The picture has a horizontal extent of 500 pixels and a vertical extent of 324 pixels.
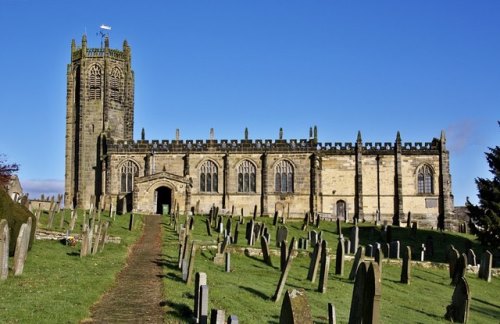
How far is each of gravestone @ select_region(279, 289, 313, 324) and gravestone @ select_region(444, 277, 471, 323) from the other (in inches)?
396

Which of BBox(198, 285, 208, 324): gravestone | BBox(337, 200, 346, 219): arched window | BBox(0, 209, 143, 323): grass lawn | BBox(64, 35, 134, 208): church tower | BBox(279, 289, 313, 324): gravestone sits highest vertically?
BBox(64, 35, 134, 208): church tower

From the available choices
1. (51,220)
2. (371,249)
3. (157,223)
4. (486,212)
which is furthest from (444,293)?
(157,223)

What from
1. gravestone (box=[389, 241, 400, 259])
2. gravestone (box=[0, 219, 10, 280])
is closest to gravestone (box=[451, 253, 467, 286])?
gravestone (box=[389, 241, 400, 259])

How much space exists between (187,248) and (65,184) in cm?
4245

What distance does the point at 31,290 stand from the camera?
15344mm

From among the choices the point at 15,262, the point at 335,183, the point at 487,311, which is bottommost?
the point at 487,311

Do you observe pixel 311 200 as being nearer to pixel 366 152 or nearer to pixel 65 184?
pixel 366 152

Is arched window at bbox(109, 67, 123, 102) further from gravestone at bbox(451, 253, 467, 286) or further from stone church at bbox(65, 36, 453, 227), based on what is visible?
gravestone at bbox(451, 253, 467, 286)

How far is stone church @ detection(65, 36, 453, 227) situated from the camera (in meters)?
55.7

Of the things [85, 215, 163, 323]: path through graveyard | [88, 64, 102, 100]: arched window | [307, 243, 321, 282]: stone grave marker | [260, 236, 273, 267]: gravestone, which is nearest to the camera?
[85, 215, 163, 323]: path through graveyard

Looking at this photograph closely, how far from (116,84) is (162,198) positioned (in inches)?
509

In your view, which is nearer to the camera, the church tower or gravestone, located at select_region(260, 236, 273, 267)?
gravestone, located at select_region(260, 236, 273, 267)

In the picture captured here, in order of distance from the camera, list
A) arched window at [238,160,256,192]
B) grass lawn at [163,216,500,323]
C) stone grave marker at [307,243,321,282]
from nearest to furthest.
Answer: grass lawn at [163,216,500,323] → stone grave marker at [307,243,321,282] → arched window at [238,160,256,192]

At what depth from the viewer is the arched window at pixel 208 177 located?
2243 inches
